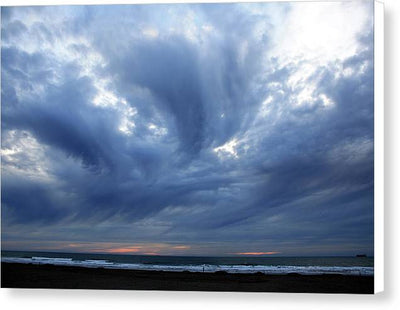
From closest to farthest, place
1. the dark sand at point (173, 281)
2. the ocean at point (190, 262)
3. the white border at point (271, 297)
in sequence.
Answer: the white border at point (271, 297) → the dark sand at point (173, 281) → the ocean at point (190, 262)

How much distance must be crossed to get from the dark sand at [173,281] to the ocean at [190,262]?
0.07 meters

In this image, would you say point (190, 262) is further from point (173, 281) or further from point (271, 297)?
point (271, 297)

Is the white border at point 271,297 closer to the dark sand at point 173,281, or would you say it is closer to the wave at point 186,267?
the dark sand at point 173,281

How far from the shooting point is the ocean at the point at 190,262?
13.5 ft

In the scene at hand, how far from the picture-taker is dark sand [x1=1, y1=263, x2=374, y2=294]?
3837 millimetres

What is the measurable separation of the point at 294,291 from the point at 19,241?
103 inches

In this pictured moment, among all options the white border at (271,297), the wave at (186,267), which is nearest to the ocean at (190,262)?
the wave at (186,267)

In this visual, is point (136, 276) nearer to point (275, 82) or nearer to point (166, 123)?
point (166, 123)

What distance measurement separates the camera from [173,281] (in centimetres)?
401

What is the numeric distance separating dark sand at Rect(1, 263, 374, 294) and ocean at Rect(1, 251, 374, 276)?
0.07 meters

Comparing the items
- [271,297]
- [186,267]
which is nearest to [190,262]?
[186,267]
